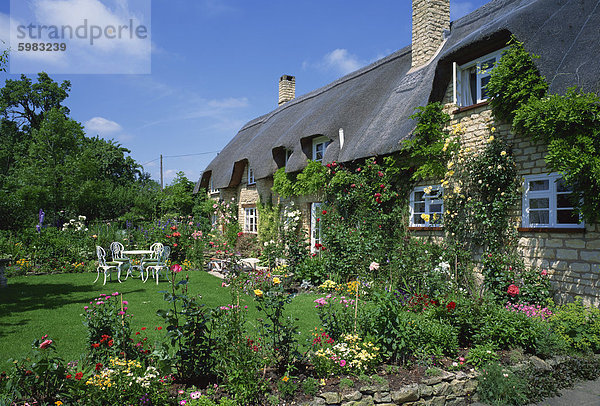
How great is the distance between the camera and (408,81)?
10.1 meters

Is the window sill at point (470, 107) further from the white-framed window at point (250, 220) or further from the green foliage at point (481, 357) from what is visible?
the white-framed window at point (250, 220)

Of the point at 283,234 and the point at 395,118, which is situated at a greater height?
the point at 395,118

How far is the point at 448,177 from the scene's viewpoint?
786cm

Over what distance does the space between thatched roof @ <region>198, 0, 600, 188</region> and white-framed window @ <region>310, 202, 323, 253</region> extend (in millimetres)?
1333

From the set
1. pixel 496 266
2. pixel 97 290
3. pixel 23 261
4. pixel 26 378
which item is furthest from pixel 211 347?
pixel 23 261

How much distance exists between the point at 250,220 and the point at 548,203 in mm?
12032

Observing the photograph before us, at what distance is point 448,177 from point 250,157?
914cm

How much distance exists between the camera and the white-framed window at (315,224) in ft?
36.0

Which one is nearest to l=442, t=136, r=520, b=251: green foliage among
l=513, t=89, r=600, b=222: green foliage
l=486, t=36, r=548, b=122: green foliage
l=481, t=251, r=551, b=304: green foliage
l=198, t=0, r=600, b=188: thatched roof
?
l=481, t=251, r=551, b=304: green foliage

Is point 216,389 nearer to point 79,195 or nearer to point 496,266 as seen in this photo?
point 496,266

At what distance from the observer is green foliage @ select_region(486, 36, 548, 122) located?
6.26 metres

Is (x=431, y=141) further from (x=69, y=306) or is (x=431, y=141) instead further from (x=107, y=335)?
(x=69, y=306)

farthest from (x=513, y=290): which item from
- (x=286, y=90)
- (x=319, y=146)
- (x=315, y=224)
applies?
(x=286, y=90)

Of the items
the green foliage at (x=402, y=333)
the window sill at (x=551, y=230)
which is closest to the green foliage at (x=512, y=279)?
the window sill at (x=551, y=230)
